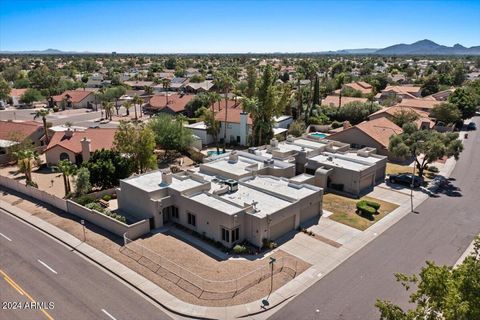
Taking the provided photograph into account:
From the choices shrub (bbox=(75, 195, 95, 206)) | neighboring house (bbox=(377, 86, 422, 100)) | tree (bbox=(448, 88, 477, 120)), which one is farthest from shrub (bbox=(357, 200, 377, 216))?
neighboring house (bbox=(377, 86, 422, 100))

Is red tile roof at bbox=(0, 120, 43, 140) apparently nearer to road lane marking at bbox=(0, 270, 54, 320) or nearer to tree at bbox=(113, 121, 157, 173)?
tree at bbox=(113, 121, 157, 173)

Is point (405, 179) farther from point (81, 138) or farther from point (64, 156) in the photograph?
point (64, 156)

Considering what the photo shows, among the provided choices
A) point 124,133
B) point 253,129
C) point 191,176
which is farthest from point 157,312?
point 253,129

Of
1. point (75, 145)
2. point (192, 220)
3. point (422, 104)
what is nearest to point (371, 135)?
point (422, 104)

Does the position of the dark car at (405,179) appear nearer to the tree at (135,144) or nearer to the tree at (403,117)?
the tree at (403,117)

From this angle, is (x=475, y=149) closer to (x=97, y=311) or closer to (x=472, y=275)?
(x=472, y=275)

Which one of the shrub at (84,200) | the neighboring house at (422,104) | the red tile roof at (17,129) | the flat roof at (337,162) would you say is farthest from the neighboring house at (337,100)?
the shrub at (84,200)
